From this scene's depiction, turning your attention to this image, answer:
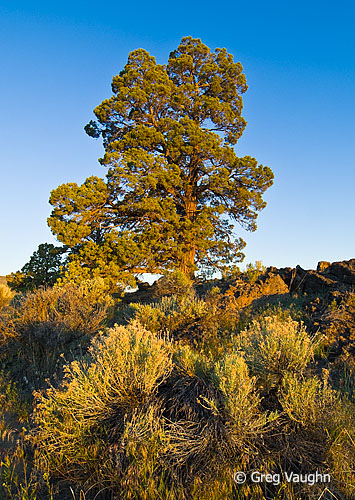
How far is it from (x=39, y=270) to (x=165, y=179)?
5.84 m

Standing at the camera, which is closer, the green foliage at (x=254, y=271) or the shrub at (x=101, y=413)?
the shrub at (x=101, y=413)

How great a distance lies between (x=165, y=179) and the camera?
45.3 ft

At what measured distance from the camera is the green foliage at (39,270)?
523 inches

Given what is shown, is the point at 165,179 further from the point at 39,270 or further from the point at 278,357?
the point at 278,357

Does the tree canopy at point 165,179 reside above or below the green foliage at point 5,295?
above

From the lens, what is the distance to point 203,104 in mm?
15680

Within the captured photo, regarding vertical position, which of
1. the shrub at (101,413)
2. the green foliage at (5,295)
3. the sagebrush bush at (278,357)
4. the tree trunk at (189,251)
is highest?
the tree trunk at (189,251)

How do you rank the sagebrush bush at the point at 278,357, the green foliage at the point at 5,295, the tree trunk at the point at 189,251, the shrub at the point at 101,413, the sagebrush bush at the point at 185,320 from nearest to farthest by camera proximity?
the shrub at the point at 101,413
the sagebrush bush at the point at 278,357
the sagebrush bush at the point at 185,320
the green foliage at the point at 5,295
the tree trunk at the point at 189,251

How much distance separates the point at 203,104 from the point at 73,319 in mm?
11885

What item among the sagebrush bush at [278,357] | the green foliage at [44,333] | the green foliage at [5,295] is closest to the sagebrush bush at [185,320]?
the green foliage at [44,333]

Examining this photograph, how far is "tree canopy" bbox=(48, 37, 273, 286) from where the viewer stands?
12.9 m

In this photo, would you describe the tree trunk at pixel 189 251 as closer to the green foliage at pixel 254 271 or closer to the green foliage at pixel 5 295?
the green foliage at pixel 254 271

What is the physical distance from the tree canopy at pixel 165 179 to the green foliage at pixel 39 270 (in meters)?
0.83

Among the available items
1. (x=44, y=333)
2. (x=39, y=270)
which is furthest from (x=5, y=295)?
(x=44, y=333)
